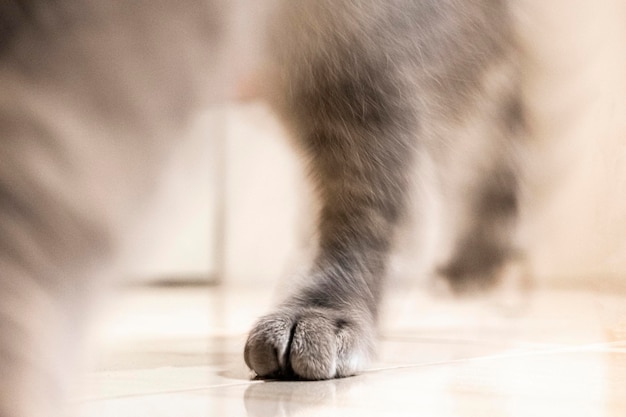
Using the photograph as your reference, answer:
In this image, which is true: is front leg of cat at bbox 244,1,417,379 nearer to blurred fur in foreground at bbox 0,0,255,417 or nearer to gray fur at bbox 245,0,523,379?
gray fur at bbox 245,0,523,379

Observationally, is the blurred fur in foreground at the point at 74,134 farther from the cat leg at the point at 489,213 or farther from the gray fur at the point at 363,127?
the cat leg at the point at 489,213

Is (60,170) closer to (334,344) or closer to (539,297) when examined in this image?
(334,344)

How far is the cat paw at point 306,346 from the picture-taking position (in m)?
1.21

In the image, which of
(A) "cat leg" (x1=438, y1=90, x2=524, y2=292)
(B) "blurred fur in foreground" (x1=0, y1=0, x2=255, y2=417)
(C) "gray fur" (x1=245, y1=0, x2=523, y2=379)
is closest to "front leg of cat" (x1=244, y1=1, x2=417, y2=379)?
(C) "gray fur" (x1=245, y1=0, x2=523, y2=379)

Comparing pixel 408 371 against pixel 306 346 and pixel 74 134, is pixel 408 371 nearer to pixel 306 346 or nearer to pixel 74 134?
pixel 306 346

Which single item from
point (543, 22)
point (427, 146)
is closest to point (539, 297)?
point (543, 22)

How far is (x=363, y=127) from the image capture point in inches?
61.1

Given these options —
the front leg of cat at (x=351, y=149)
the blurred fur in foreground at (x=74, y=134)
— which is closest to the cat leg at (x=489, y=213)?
the front leg of cat at (x=351, y=149)

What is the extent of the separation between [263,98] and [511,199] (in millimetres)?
718

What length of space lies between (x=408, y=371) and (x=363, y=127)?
44cm

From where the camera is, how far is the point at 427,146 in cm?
166

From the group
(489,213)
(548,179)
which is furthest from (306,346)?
(548,179)

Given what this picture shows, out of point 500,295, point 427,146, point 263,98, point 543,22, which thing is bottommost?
point 500,295

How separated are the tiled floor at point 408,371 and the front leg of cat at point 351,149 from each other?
0.29ft
